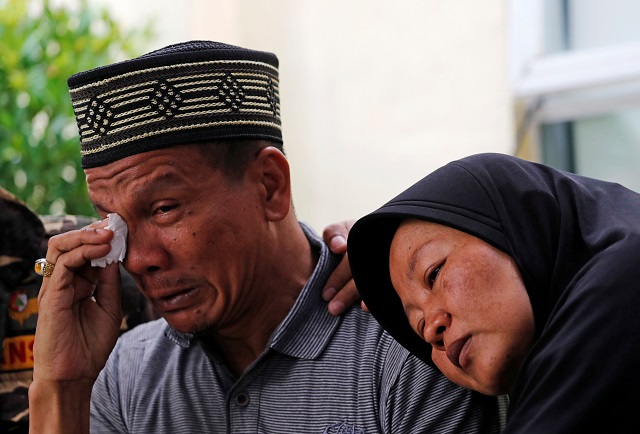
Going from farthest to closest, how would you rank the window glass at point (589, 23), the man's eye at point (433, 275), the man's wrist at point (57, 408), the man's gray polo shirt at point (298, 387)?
1. the window glass at point (589, 23)
2. the man's wrist at point (57, 408)
3. the man's gray polo shirt at point (298, 387)
4. the man's eye at point (433, 275)

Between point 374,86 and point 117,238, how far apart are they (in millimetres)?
2344

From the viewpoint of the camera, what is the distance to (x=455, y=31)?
4.24 m

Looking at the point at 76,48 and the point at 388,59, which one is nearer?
the point at 388,59

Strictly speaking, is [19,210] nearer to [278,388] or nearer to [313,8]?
[278,388]

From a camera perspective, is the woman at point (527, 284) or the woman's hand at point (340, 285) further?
the woman's hand at point (340, 285)

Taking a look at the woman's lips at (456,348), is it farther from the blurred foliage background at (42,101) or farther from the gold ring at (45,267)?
the blurred foliage background at (42,101)

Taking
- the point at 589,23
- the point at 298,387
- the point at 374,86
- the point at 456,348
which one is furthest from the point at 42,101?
the point at 456,348

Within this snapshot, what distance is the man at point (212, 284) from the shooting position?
2400mm

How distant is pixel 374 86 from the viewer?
179 inches

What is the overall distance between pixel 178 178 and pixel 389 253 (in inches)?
22.4

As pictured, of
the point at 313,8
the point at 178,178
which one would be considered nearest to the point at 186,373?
the point at 178,178

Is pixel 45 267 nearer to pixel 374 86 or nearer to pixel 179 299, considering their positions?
pixel 179 299

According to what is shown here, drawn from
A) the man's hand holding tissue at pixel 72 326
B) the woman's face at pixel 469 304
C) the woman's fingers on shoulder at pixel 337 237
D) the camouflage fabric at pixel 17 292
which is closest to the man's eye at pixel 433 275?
the woman's face at pixel 469 304

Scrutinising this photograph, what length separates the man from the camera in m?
2.40
